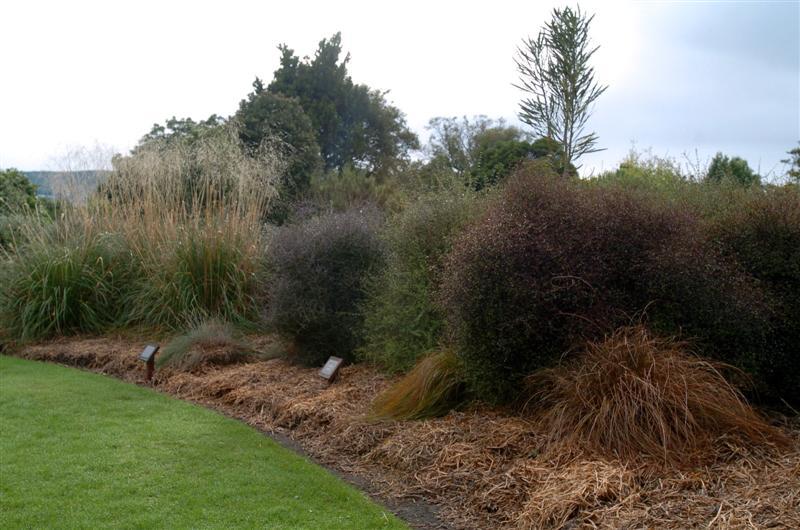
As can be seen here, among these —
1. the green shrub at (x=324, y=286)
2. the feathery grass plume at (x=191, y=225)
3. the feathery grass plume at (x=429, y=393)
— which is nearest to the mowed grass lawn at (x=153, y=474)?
the feathery grass plume at (x=429, y=393)

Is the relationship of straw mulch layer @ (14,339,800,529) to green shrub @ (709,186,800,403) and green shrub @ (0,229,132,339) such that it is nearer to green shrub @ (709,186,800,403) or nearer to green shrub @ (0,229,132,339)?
green shrub @ (709,186,800,403)

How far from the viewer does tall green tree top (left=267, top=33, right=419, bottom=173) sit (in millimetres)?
37156

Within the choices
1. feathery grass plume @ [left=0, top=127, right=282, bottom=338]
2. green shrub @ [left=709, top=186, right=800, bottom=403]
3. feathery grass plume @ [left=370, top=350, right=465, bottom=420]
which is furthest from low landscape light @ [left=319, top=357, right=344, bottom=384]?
green shrub @ [left=709, top=186, right=800, bottom=403]

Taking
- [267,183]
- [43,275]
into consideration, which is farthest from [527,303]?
[43,275]

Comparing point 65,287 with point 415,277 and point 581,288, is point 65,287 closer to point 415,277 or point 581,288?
point 415,277

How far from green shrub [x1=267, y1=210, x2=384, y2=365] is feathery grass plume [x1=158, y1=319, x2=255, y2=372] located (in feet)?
2.76

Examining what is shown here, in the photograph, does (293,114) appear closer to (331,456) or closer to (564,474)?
(331,456)

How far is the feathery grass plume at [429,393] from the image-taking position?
6.93 m

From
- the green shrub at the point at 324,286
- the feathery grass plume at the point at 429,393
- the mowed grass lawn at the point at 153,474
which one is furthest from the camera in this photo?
the green shrub at the point at 324,286

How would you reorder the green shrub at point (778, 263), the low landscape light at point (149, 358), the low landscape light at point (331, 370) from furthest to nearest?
the low landscape light at point (149, 358) → the low landscape light at point (331, 370) → the green shrub at point (778, 263)

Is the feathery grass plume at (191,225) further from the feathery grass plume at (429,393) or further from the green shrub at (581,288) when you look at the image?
the green shrub at (581,288)

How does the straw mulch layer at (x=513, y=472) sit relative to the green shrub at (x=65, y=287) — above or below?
below

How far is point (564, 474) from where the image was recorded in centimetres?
499

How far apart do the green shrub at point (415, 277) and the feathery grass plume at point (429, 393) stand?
72cm
